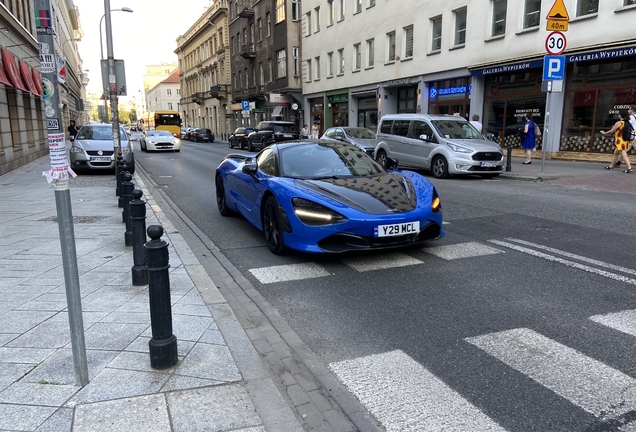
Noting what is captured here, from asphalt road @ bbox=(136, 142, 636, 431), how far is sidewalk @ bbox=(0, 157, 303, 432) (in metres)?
0.62

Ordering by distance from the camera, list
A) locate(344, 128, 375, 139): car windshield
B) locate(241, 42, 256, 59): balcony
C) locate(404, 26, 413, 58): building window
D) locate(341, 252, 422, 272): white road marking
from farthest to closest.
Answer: locate(241, 42, 256, 59): balcony < locate(404, 26, 413, 58): building window < locate(344, 128, 375, 139): car windshield < locate(341, 252, 422, 272): white road marking

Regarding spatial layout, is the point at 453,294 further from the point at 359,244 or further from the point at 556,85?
the point at 556,85

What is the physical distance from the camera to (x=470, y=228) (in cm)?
745

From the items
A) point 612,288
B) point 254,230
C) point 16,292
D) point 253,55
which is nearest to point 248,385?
point 16,292

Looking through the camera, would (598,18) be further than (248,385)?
A: Yes

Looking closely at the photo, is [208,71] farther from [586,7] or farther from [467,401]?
[467,401]

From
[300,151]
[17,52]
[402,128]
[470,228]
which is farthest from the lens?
[17,52]

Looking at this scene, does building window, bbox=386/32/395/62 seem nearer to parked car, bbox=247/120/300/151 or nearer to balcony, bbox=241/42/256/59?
parked car, bbox=247/120/300/151

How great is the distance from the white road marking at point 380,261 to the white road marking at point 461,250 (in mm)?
425

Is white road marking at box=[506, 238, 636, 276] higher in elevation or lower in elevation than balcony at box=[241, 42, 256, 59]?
lower

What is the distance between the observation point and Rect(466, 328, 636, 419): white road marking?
281 cm

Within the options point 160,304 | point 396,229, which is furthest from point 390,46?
point 160,304

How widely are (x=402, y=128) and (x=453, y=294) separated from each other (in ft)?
38.6

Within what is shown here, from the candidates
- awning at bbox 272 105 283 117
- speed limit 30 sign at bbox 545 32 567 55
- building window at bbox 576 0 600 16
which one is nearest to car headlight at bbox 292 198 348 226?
speed limit 30 sign at bbox 545 32 567 55
